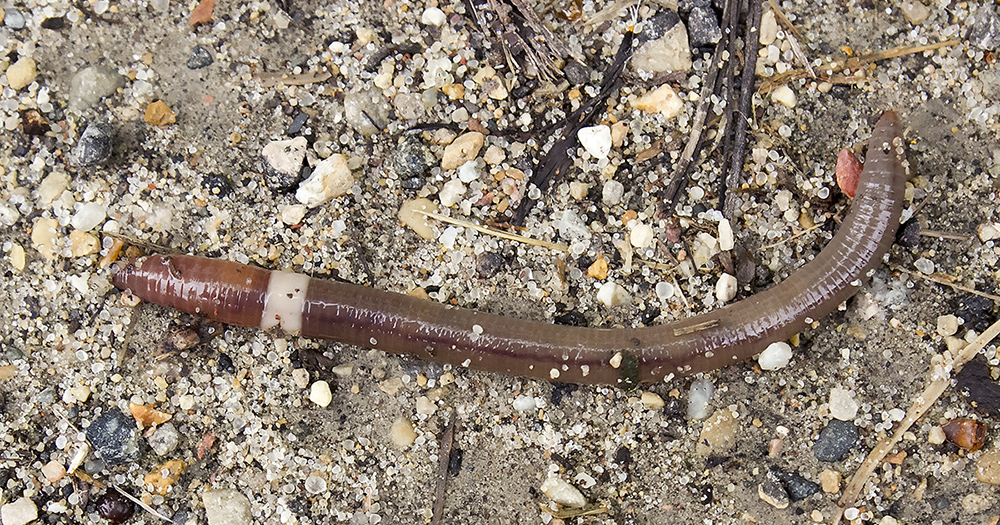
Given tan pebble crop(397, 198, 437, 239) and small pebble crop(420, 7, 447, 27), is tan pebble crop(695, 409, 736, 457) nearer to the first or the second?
tan pebble crop(397, 198, 437, 239)

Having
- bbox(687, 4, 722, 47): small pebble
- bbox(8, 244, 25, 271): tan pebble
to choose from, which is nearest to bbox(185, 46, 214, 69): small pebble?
bbox(8, 244, 25, 271): tan pebble

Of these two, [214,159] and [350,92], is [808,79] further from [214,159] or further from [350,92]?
[214,159]

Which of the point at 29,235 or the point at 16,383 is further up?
the point at 29,235

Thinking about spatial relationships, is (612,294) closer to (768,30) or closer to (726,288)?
(726,288)

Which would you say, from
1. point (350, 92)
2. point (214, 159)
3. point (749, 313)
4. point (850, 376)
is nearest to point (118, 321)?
point (214, 159)

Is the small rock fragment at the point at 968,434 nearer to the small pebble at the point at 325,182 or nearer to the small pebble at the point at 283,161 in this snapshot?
the small pebble at the point at 325,182

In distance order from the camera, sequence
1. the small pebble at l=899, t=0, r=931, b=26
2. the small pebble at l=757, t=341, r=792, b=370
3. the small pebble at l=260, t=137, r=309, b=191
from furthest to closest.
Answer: the small pebble at l=899, t=0, r=931, b=26, the small pebble at l=260, t=137, r=309, b=191, the small pebble at l=757, t=341, r=792, b=370
